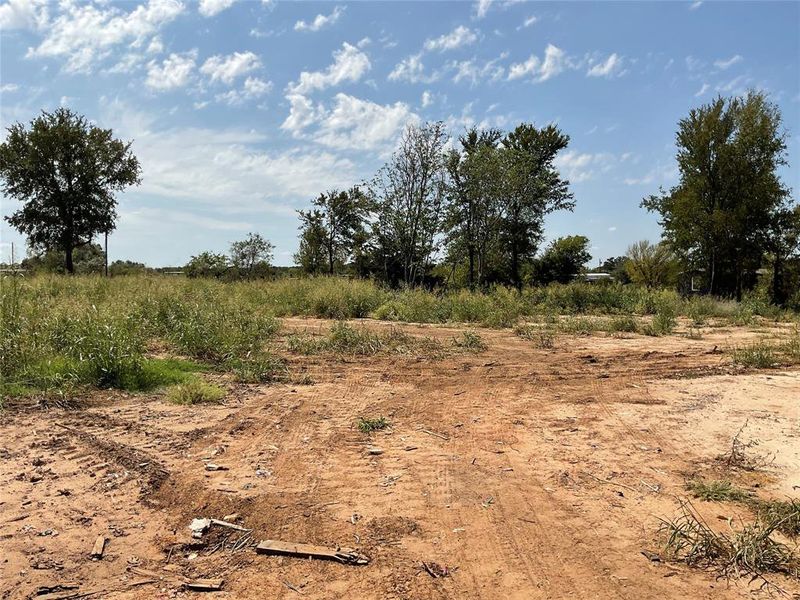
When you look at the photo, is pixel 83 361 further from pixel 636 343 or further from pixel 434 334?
pixel 636 343

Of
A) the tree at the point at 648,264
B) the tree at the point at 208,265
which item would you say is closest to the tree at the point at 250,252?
the tree at the point at 208,265

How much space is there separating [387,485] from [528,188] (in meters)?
21.3

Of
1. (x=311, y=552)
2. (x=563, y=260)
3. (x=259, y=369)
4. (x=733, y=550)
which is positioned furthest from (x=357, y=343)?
(x=563, y=260)

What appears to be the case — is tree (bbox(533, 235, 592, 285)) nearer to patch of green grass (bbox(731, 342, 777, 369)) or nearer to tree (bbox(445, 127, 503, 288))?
tree (bbox(445, 127, 503, 288))

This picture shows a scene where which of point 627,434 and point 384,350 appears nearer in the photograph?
point 627,434

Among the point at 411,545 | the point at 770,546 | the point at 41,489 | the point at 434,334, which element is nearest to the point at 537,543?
the point at 411,545

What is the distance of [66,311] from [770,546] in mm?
8162

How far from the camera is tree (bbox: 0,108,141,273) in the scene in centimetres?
2514

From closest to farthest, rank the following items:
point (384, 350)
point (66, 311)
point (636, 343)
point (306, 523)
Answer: point (306, 523)
point (66, 311)
point (384, 350)
point (636, 343)

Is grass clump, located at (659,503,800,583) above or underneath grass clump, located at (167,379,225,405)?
underneath

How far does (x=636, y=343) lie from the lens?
11.1 meters

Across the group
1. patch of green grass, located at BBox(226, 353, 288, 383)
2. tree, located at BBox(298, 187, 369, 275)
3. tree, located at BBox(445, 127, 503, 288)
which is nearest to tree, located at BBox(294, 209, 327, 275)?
tree, located at BBox(298, 187, 369, 275)

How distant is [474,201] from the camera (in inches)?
914

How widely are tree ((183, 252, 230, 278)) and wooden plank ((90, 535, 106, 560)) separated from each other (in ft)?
106
